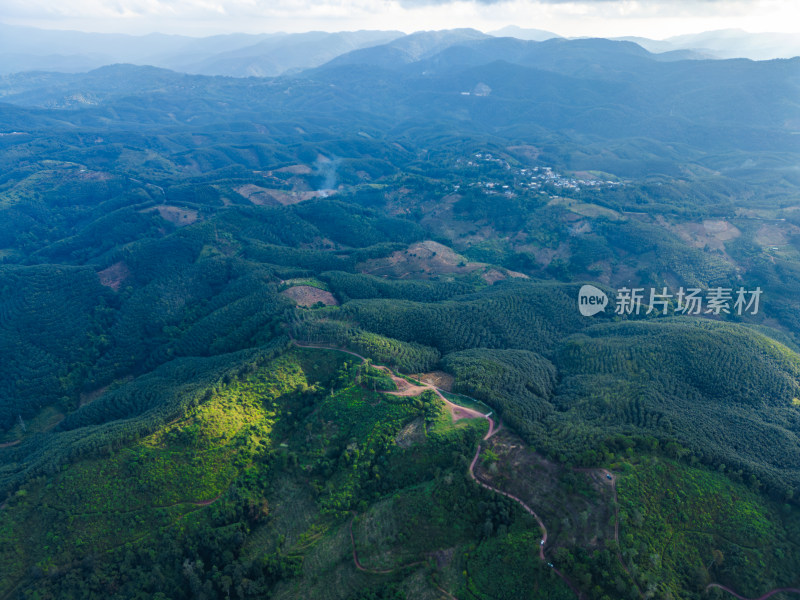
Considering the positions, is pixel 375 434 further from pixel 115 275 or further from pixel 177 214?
pixel 177 214

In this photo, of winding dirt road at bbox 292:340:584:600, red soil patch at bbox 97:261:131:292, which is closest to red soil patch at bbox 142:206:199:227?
red soil patch at bbox 97:261:131:292

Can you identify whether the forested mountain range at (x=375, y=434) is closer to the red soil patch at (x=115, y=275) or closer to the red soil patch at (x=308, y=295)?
the red soil patch at (x=308, y=295)

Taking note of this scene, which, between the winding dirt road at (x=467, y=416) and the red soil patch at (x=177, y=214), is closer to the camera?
the winding dirt road at (x=467, y=416)

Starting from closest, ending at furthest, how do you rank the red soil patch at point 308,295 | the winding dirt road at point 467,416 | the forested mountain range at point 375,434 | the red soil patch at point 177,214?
the winding dirt road at point 467,416 < the forested mountain range at point 375,434 < the red soil patch at point 308,295 < the red soil patch at point 177,214

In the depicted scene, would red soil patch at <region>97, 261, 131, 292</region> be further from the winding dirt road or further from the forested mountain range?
the winding dirt road

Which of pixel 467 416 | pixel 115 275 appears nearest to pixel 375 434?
pixel 467 416

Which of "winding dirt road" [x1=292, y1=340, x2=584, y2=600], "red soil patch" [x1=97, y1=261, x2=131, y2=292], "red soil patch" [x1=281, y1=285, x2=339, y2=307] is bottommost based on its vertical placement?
"red soil patch" [x1=97, y1=261, x2=131, y2=292]

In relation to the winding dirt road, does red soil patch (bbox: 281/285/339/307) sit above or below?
below

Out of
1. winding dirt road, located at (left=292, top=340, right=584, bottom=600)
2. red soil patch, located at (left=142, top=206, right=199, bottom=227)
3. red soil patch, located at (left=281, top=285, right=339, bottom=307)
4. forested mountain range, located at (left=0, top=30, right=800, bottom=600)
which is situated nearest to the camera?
winding dirt road, located at (left=292, top=340, right=584, bottom=600)

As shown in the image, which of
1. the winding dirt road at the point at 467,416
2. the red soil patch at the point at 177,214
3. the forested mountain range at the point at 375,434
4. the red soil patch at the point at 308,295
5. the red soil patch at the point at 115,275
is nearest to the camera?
the winding dirt road at the point at 467,416

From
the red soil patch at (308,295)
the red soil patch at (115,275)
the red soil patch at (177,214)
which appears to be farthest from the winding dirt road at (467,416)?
the red soil patch at (177,214)

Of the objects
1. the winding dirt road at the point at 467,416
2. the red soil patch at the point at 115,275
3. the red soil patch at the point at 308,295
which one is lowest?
the red soil patch at the point at 115,275

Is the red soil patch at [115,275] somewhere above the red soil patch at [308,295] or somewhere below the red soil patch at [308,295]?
below

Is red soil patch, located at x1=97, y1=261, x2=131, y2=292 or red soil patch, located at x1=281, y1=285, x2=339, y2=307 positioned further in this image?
red soil patch, located at x1=97, y1=261, x2=131, y2=292
